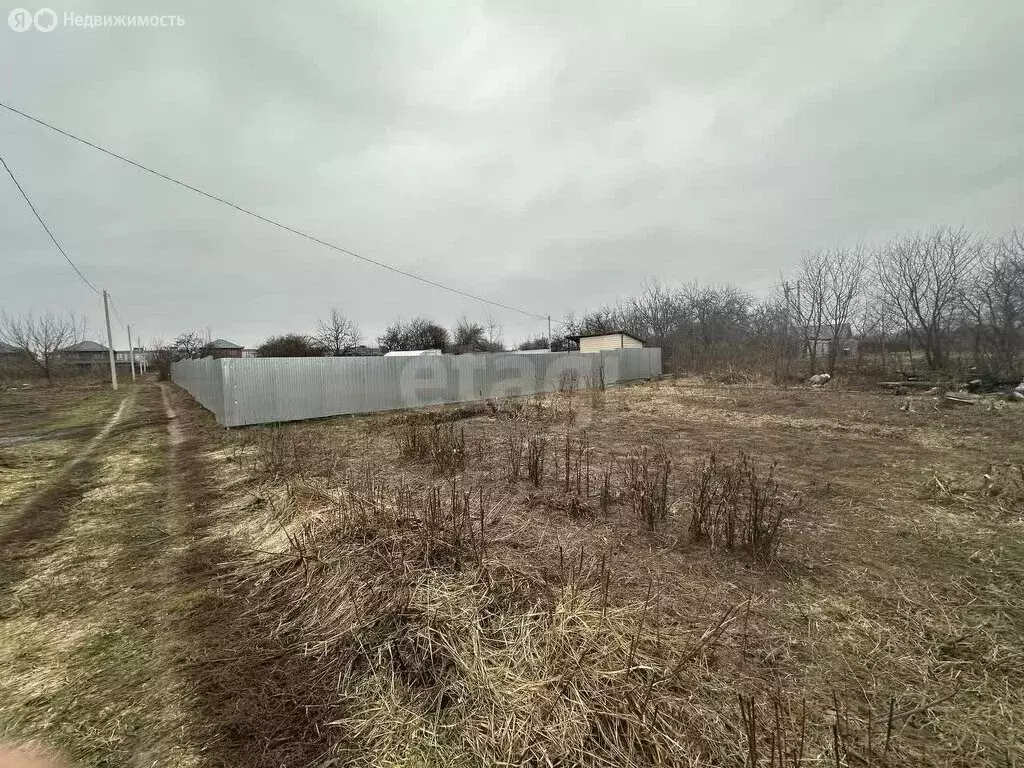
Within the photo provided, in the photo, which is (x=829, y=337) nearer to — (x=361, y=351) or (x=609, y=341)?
(x=609, y=341)

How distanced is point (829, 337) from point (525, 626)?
3074cm

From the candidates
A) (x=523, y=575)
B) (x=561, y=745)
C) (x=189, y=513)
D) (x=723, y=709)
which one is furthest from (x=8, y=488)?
(x=723, y=709)

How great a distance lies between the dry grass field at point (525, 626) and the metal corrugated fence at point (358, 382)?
5.10 m

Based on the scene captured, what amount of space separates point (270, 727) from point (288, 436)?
801 centimetres

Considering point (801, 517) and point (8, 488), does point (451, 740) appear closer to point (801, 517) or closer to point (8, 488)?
point (801, 517)

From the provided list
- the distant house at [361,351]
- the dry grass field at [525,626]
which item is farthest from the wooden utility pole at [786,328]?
the distant house at [361,351]

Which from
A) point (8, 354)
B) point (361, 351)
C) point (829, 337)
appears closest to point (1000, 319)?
point (829, 337)

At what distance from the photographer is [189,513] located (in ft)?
15.7

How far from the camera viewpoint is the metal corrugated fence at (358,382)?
10180 mm

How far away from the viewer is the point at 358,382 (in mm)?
12523

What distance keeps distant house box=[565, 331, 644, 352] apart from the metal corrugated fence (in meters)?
8.95

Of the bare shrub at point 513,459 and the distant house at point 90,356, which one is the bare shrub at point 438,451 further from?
the distant house at point 90,356

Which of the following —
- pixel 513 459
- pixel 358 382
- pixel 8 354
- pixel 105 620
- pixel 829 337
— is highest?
pixel 8 354

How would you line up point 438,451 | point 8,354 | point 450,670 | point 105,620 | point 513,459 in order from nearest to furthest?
point 450,670 < point 105,620 < point 513,459 < point 438,451 < point 8,354
